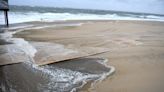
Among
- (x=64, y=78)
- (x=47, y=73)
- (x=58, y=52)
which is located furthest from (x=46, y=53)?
(x=64, y=78)

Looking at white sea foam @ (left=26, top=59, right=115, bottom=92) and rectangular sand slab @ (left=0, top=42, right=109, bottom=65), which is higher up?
white sea foam @ (left=26, top=59, right=115, bottom=92)

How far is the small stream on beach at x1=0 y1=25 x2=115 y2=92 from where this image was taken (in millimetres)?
5207

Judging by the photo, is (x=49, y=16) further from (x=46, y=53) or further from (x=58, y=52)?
(x=46, y=53)

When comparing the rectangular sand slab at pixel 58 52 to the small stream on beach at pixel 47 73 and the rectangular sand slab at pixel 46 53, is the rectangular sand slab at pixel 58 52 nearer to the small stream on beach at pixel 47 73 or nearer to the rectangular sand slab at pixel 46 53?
the rectangular sand slab at pixel 46 53

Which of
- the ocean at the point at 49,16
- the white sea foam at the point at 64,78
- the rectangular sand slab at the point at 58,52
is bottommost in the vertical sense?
the ocean at the point at 49,16

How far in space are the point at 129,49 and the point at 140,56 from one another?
1.07 m

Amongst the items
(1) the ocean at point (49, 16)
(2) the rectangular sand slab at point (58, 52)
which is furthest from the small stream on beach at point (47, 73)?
(1) the ocean at point (49, 16)

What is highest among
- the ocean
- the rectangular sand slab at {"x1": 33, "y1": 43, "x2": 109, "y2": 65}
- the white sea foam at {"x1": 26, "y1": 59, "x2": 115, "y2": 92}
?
the white sea foam at {"x1": 26, "y1": 59, "x2": 115, "y2": 92}

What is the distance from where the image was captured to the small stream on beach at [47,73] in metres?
5.21

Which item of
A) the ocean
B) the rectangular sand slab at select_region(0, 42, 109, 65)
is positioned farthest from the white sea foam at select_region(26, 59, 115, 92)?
the ocean

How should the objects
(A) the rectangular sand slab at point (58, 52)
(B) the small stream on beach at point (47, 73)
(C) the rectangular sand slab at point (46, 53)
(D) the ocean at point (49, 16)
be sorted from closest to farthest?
1. (B) the small stream on beach at point (47, 73)
2. (C) the rectangular sand slab at point (46, 53)
3. (A) the rectangular sand slab at point (58, 52)
4. (D) the ocean at point (49, 16)

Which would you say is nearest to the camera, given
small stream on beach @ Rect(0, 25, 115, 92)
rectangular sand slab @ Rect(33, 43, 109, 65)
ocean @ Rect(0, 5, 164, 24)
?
small stream on beach @ Rect(0, 25, 115, 92)

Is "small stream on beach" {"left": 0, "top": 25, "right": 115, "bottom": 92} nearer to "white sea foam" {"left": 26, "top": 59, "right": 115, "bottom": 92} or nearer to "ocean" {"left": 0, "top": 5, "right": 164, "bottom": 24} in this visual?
"white sea foam" {"left": 26, "top": 59, "right": 115, "bottom": 92}

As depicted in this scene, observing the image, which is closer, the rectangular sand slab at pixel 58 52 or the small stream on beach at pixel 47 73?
the small stream on beach at pixel 47 73
